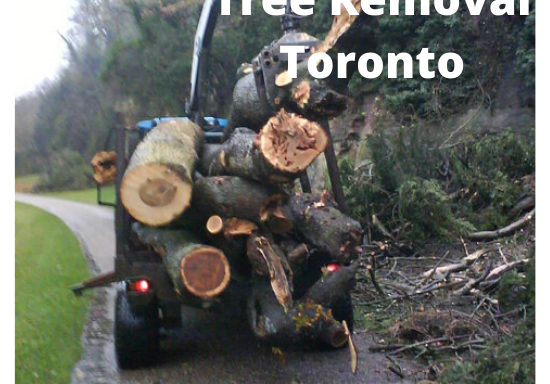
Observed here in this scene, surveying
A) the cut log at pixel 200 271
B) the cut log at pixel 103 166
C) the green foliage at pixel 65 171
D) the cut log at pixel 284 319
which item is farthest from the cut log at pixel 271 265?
the green foliage at pixel 65 171

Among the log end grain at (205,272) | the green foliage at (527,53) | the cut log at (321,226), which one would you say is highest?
the green foliage at (527,53)

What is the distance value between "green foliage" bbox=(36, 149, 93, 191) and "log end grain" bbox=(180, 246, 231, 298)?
1062cm

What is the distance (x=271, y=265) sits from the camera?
17.4 feet

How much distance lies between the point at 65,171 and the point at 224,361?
10735 mm

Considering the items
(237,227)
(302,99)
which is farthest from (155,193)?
(302,99)

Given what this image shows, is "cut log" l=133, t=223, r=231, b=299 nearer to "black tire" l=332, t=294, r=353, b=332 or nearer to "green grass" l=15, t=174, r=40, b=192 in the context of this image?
"black tire" l=332, t=294, r=353, b=332

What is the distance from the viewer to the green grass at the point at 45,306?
6441 millimetres

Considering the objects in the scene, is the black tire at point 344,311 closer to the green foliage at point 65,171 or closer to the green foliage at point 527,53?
the green foliage at point 527,53

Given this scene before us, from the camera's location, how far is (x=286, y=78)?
17.9 ft

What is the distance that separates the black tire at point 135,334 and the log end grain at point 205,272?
1.12m

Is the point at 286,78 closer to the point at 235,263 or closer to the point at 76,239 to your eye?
the point at 235,263

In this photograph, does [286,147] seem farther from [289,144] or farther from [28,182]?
[28,182]

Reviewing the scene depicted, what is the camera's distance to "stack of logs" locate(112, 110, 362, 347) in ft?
16.8

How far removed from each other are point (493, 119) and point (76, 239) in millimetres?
9108
